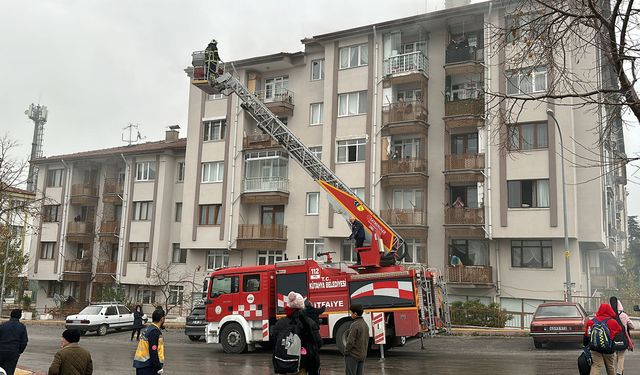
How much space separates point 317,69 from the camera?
36500 mm

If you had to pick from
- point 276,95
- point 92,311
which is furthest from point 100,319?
point 276,95

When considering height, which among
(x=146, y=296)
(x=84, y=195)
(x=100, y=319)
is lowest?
(x=100, y=319)

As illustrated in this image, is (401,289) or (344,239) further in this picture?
(344,239)

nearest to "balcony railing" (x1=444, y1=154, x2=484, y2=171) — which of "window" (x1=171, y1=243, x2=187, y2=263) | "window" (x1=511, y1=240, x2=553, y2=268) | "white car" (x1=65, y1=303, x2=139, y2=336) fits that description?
"window" (x1=511, y1=240, x2=553, y2=268)

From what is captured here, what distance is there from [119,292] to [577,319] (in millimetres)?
31356

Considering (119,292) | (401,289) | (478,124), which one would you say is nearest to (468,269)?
(478,124)

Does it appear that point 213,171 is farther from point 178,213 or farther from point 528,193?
point 528,193

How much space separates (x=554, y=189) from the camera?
88.6 feet

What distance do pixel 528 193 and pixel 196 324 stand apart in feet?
55.9

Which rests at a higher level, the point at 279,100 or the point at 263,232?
the point at 279,100

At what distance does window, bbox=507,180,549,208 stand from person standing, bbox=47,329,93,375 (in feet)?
80.3

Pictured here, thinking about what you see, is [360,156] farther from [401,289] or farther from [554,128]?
[401,289]

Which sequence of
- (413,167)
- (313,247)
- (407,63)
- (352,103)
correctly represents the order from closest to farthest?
(413,167) → (407,63) → (352,103) → (313,247)

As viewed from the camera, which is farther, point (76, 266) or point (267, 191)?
point (76, 266)
